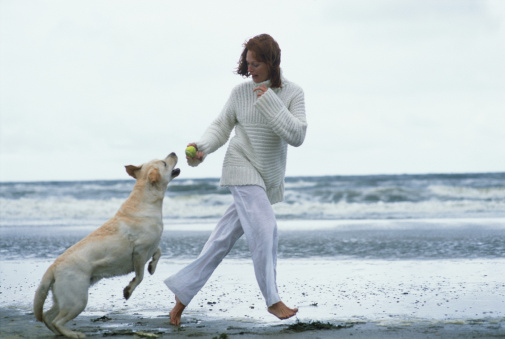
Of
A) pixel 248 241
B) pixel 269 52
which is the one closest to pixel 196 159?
pixel 248 241

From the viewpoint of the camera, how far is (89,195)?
26.0m

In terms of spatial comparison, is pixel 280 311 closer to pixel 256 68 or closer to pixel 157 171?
pixel 157 171

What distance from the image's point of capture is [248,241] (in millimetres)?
4188

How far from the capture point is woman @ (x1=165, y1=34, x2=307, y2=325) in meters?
4.02

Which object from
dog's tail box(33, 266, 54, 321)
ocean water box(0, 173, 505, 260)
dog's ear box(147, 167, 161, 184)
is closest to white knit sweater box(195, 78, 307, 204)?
dog's ear box(147, 167, 161, 184)

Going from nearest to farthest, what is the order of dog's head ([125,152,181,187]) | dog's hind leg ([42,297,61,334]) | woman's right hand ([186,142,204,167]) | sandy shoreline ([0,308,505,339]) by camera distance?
sandy shoreline ([0,308,505,339]) → dog's hind leg ([42,297,61,334]) → dog's head ([125,152,181,187]) → woman's right hand ([186,142,204,167])

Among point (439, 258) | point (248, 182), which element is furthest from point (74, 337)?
point (439, 258)

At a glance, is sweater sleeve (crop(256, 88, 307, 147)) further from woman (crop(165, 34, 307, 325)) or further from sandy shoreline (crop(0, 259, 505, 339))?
sandy shoreline (crop(0, 259, 505, 339))

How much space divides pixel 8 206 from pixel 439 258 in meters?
17.4

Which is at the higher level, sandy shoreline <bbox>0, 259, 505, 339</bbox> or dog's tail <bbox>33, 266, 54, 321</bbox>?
dog's tail <bbox>33, 266, 54, 321</bbox>

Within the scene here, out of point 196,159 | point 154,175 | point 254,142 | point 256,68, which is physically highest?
point 256,68

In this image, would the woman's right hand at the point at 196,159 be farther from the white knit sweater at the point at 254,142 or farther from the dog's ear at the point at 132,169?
the dog's ear at the point at 132,169

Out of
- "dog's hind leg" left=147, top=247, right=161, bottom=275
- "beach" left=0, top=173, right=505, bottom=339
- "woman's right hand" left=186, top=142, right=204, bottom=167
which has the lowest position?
"beach" left=0, top=173, right=505, bottom=339

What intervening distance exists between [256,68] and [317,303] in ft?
6.67
